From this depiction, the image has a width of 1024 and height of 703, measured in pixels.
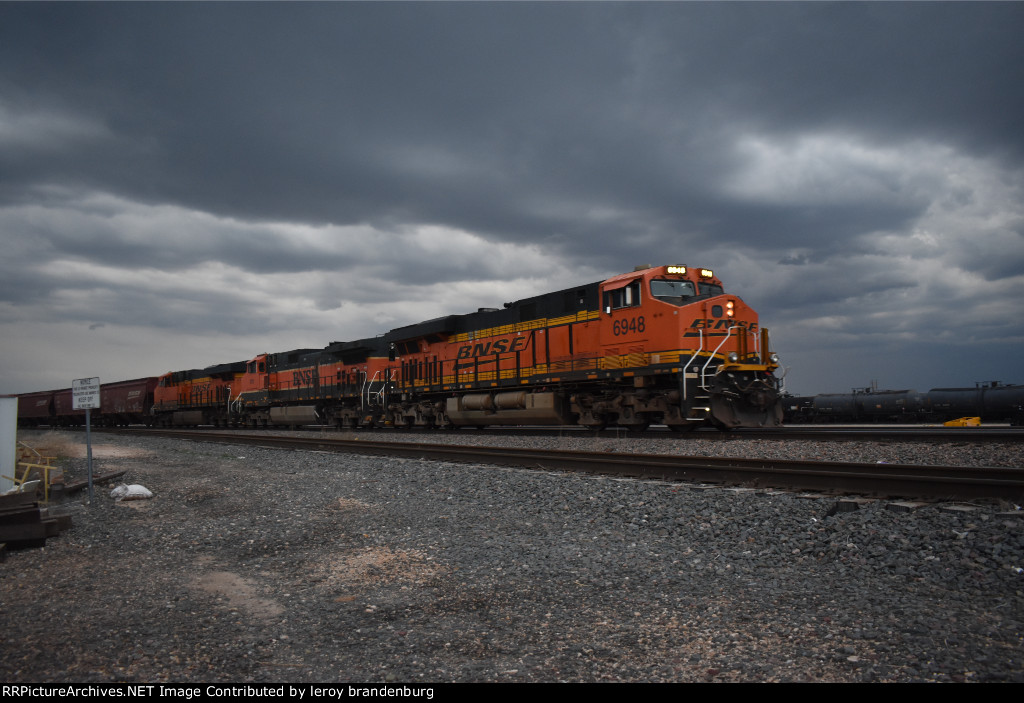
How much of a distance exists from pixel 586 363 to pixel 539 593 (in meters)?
13.1

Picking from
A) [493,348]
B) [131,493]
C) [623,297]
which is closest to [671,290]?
[623,297]

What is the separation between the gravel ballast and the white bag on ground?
6.18ft

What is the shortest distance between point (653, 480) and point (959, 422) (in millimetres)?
20715

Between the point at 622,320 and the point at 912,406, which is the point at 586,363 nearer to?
the point at 622,320

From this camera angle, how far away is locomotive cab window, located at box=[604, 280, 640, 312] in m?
16.4

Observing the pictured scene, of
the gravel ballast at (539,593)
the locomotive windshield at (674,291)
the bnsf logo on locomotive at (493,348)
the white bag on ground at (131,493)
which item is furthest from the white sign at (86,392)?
the bnsf logo on locomotive at (493,348)

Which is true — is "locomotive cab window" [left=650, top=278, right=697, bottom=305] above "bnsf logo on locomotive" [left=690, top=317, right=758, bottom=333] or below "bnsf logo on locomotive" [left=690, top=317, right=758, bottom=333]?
above

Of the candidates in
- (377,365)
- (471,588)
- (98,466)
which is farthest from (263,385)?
(471,588)

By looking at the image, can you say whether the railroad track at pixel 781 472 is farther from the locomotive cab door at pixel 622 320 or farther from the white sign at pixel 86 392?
the white sign at pixel 86 392

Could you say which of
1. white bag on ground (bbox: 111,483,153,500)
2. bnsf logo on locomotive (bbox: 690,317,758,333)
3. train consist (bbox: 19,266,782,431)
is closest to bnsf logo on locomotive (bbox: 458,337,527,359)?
train consist (bbox: 19,266,782,431)

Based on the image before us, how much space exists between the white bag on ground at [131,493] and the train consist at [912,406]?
27665 mm

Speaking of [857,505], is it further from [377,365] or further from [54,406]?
[54,406]

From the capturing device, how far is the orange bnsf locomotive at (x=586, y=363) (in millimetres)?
15492

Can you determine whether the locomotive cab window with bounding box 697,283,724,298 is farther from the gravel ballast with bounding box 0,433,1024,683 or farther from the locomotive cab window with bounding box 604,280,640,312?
the gravel ballast with bounding box 0,433,1024,683
